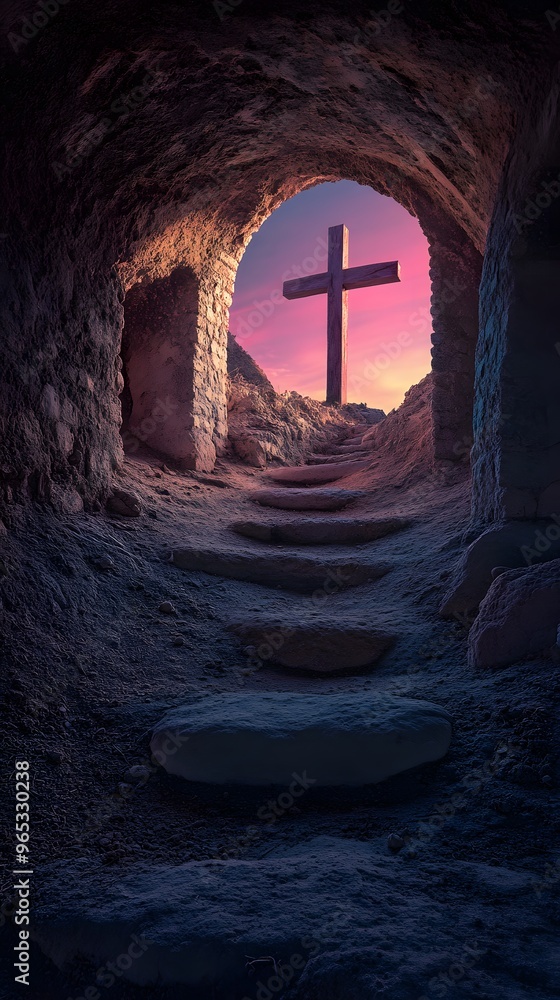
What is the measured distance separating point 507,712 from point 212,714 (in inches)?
37.7

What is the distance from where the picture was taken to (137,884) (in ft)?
4.88

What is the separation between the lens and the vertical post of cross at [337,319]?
9.20m

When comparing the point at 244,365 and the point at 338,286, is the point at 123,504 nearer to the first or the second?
the point at 244,365

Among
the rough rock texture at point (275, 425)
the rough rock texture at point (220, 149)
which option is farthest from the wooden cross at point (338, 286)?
the rough rock texture at point (220, 149)

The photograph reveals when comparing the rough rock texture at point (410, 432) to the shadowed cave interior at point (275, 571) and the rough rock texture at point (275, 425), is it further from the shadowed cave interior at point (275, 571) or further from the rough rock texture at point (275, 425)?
the rough rock texture at point (275, 425)

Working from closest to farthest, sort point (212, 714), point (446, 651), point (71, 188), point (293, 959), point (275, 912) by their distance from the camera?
point (293, 959)
point (275, 912)
point (212, 714)
point (446, 651)
point (71, 188)

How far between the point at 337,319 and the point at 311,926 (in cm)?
875

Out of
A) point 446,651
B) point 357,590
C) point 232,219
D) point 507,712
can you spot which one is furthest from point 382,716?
point 232,219

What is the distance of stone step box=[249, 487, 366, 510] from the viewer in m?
5.22

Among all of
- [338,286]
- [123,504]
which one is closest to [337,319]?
[338,286]

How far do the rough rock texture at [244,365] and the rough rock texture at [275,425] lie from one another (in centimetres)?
84

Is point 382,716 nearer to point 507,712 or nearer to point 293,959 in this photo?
point 507,712

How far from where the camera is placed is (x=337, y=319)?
30.3 feet

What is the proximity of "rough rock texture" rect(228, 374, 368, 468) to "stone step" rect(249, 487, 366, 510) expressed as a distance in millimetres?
1095
